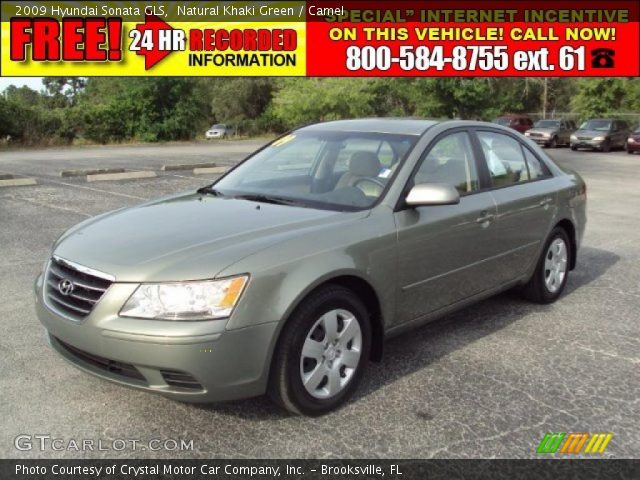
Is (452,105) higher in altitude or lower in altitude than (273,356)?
higher

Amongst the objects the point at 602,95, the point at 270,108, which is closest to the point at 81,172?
the point at 270,108

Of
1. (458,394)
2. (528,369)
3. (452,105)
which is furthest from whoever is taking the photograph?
(452,105)

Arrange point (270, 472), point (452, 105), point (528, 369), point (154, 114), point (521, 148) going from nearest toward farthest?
point (270, 472)
point (528, 369)
point (521, 148)
point (154, 114)
point (452, 105)

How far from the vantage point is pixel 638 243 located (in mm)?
8281

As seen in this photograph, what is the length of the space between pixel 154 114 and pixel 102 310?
31.4 metres

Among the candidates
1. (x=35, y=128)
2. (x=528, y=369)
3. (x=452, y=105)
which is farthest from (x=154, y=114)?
(x=528, y=369)

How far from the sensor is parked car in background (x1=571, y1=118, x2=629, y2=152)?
97.3ft

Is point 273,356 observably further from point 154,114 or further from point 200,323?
point 154,114

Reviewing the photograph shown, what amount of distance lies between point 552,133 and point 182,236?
3245 centimetres

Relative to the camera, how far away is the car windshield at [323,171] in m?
3.99

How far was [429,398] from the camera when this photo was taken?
12.0 ft

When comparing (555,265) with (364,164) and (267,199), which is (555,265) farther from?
(267,199)

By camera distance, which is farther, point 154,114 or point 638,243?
point 154,114

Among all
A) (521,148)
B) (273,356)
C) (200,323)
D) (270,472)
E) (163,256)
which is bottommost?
(270,472)
